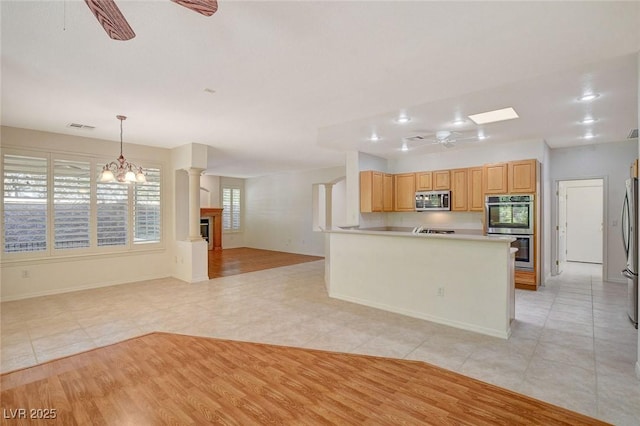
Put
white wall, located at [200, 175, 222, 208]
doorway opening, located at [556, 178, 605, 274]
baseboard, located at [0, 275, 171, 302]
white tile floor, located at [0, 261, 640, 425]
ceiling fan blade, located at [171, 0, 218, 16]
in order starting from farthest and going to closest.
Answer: white wall, located at [200, 175, 222, 208]
doorway opening, located at [556, 178, 605, 274]
baseboard, located at [0, 275, 171, 302]
white tile floor, located at [0, 261, 640, 425]
ceiling fan blade, located at [171, 0, 218, 16]

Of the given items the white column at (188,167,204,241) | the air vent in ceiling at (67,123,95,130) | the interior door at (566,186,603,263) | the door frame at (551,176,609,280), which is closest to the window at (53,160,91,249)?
the air vent in ceiling at (67,123,95,130)

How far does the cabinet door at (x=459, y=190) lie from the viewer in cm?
623

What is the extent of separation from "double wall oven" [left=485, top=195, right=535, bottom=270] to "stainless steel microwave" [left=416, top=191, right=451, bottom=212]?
782 millimetres

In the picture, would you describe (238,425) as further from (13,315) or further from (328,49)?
(13,315)

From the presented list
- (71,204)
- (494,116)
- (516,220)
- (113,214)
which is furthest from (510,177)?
(71,204)

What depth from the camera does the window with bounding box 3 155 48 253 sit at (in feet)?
15.5

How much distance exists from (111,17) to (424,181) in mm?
6252

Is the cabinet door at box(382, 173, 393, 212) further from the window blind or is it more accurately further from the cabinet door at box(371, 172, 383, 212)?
the window blind

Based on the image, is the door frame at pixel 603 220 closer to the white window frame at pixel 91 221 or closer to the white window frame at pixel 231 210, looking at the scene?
the white window frame at pixel 91 221

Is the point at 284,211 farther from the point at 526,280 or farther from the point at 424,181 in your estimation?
the point at 526,280

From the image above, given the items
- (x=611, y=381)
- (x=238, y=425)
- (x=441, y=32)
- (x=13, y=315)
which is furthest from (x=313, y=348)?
(x=13, y=315)

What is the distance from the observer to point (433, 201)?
6559 millimetres

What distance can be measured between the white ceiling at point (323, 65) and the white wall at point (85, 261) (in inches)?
12.7

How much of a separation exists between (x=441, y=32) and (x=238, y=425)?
304 centimetres
